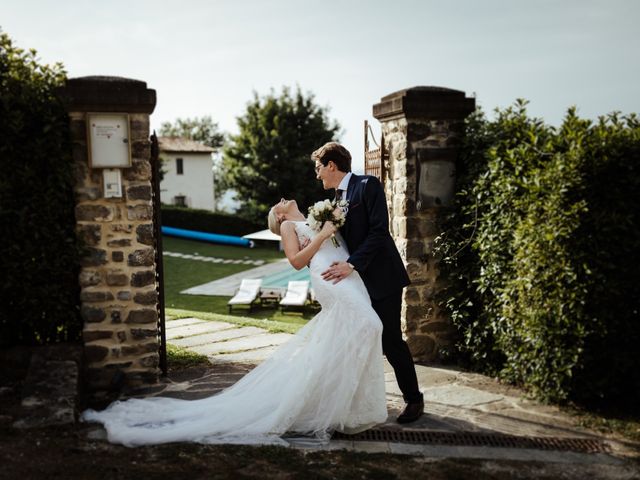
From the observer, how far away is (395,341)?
435 cm

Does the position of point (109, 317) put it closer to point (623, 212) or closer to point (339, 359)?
point (339, 359)

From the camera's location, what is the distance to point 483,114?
19.1 feet

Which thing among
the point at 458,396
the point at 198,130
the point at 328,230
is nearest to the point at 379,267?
the point at 328,230

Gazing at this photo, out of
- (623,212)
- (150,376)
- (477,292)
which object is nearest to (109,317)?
(150,376)

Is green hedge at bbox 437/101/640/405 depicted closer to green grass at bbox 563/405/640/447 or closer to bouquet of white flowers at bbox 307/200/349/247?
green grass at bbox 563/405/640/447

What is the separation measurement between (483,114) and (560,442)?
3.17m

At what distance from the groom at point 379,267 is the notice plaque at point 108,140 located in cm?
180

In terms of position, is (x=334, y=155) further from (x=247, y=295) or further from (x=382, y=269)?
(x=247, y=295)

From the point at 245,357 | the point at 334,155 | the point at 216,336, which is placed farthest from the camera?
the point at 216,336

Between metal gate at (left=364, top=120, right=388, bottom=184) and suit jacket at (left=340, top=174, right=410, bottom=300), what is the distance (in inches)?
79.5

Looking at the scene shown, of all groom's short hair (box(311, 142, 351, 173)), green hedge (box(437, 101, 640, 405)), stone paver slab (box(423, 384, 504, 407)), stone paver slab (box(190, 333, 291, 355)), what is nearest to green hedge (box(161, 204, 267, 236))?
stone paver slab (box(190, 333, 291, 355))

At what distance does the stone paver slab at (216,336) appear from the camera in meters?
7.30

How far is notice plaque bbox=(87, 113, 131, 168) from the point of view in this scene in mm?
5070

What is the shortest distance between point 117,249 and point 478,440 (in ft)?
11.0
